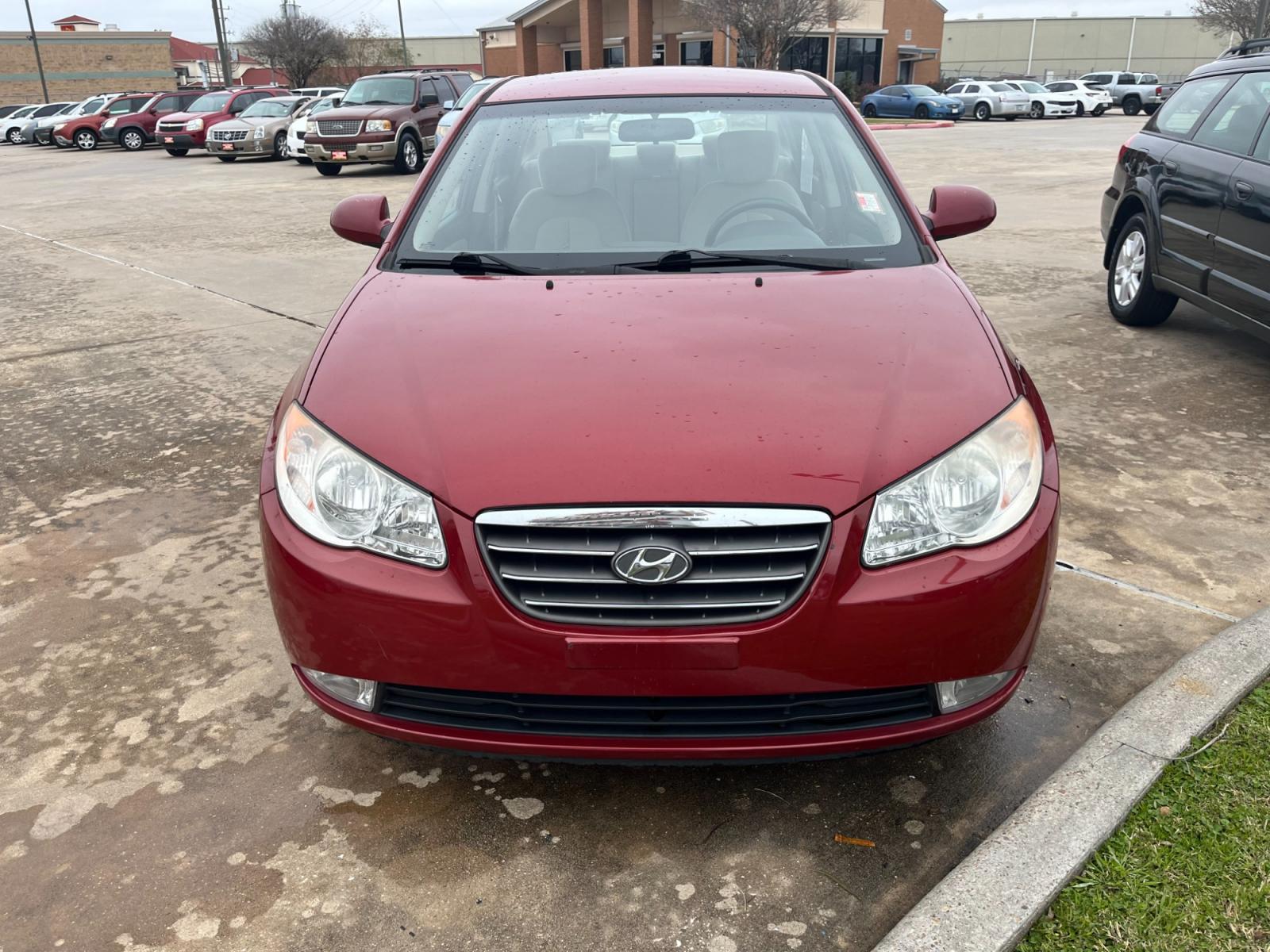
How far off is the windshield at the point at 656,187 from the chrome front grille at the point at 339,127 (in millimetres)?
14906

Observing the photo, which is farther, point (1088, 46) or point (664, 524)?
point (1088, 46)

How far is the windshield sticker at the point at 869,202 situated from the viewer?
3238 mm

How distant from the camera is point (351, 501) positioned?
2172 mm

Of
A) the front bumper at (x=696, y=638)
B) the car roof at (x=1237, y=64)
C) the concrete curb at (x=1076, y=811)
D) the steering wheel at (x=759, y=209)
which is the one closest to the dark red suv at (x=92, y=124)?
the car roof at (x=1237, y=64)

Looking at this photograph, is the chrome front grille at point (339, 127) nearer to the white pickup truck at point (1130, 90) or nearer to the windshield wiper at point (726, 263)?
the windshield wiper at point (726, 263)

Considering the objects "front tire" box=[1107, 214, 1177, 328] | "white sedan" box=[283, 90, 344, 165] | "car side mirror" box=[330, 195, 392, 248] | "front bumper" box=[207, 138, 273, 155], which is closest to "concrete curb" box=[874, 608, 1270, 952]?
"car side mirror" box=[330, 195, 392, 248]

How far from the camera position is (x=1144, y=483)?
13.6 feet

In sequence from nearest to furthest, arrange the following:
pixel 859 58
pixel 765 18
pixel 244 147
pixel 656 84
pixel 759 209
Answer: pixel 759 209, pixel 656 84, pixel 244 147, pixel 765 18, pixel 859 58

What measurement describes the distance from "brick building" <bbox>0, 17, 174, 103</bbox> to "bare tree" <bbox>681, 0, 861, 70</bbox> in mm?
47330

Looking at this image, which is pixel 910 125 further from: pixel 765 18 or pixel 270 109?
pixel 270 109

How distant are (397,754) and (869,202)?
2171 mm

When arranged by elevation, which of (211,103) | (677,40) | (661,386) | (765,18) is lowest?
(661,386)

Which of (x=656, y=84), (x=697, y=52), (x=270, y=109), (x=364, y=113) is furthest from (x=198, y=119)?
(x=697, y=52)

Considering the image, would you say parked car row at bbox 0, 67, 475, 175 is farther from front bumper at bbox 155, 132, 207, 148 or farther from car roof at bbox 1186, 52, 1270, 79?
car roof at bbox 1186, 52, 1270, 79
